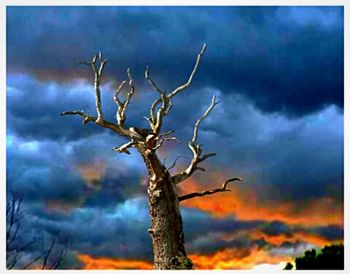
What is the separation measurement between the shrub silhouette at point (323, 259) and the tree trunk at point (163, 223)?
3.74ft

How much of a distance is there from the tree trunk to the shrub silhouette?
1.14 meters

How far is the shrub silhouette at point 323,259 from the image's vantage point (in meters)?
6.02

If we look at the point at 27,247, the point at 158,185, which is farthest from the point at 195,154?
the point at 27,247

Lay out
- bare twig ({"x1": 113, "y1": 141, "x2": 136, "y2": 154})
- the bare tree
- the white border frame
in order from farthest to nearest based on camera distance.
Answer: the bare tree < the white border frame < bare twig ({"x1": 113, "y1": 141, "x2": 136, "y2": 154})

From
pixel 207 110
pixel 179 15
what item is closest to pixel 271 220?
pixel 207 110

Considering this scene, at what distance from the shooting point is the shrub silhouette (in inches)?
237

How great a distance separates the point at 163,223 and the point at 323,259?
4.81ft

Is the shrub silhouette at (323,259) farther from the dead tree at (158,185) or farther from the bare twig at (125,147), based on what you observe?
the bare twig at (125,147)

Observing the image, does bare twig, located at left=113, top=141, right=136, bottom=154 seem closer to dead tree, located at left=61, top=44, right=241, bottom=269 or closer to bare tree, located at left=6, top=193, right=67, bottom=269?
dead tree, located at left=61, top=44, right=241, bottom=269

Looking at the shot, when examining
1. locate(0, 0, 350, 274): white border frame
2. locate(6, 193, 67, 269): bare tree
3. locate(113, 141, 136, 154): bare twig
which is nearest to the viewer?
locate(113, 141, 136, 154): bare twig

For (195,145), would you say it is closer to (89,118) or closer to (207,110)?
(207,110)

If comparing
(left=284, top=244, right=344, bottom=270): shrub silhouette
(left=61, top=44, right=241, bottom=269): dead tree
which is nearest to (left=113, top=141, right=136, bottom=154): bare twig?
(left=61, top=44, right=241, bottom=269): dead tree
